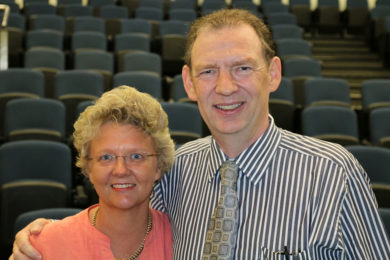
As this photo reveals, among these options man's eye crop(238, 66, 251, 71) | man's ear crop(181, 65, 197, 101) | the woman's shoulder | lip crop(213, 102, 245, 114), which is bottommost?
the woman's shoulder

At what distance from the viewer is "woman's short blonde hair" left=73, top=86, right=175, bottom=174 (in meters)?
1.70

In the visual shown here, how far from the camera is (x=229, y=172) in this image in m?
1.53

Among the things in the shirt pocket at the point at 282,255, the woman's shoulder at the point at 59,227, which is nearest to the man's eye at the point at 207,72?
the shirt pocket at the point at 282,255

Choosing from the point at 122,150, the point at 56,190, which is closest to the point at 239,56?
the point at 122,150

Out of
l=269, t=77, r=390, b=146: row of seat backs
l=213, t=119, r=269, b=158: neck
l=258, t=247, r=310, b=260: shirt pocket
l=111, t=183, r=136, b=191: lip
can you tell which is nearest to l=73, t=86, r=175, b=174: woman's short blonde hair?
l=111, t=183, r=136, b=191: lip

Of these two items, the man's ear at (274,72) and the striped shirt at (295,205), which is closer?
the striped shirt at (295,205)

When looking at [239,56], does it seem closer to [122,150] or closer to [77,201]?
[122,150]

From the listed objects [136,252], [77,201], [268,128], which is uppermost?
[268,128]

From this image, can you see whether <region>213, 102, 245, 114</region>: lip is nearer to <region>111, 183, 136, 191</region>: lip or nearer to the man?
the man

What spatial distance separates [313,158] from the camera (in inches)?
58.0

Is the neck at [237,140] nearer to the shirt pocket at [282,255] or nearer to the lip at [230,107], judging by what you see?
the lip at [230,107]

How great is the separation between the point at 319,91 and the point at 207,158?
4229 millimetres

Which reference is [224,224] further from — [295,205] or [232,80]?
[232,80]

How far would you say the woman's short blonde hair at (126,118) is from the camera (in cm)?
170
